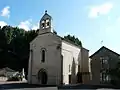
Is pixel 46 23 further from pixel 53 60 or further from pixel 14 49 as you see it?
pixel 14 49

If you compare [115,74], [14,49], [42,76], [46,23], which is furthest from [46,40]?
[14,49]

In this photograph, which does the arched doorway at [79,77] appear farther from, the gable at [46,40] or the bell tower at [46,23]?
the bell tower at [46,23]

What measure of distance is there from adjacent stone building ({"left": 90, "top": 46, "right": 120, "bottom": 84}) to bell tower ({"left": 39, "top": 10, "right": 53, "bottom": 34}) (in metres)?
11.1

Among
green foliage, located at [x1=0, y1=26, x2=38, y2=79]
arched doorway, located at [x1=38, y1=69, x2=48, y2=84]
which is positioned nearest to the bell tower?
arched doorway, located at [x1=38, y1=69, x2=48, y2=84]

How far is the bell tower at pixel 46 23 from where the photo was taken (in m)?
41.7

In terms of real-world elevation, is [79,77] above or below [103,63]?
below

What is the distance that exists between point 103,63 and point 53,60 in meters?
10.4

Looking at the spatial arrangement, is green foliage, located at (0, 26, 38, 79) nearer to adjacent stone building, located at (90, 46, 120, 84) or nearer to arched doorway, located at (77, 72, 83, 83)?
arched doorway, located at (77, 72, 83, 83)

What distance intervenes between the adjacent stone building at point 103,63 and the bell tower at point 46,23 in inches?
435

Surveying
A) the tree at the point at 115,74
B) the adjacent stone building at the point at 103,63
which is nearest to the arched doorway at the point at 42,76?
the adjacent stone building at the point at 103,63

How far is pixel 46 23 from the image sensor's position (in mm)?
42531

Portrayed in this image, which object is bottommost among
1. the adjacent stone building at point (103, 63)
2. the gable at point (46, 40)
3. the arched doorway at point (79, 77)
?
the arched doorway at point (79, 77)

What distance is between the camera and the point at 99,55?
137 ft

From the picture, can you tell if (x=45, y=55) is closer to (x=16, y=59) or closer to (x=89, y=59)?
(x=89, y=59)
